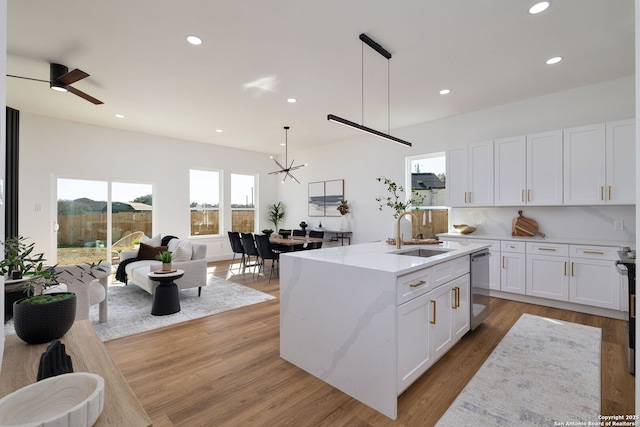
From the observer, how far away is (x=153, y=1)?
7.89 feet

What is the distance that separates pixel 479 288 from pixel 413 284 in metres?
1.49

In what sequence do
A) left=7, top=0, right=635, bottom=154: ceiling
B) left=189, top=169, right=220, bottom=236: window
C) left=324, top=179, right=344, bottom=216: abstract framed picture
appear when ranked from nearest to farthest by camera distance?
left=7, top=0, right=635, bottom=154: ceiling < left=324, top=179, right=344, bottom=216: abstract framed picture < left=189, top=169, right=220, bottom=236: window

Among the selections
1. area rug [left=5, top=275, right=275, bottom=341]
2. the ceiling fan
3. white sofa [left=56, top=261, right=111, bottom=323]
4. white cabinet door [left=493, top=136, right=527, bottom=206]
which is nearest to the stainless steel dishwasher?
white cabinet door [left=493, top=136, right=527, bottom=206]

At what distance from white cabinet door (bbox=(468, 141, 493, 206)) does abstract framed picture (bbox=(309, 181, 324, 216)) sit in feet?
12.3

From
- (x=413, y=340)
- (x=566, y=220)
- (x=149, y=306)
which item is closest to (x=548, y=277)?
(x=566, y=220)

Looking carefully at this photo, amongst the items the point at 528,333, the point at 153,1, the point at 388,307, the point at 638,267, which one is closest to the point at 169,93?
the point at 153,1

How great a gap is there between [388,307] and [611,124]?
3.99 m

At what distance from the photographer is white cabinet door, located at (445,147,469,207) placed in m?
4.80

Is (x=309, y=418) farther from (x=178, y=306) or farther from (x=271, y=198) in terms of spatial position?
(x=271, y=198)

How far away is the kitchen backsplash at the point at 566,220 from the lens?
12.5 ft

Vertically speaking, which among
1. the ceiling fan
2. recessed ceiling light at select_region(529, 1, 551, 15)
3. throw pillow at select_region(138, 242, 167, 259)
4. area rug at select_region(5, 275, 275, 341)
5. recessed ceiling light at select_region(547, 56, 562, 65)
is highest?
recessed ceiling light at select_region(547, 56, 562, 65)

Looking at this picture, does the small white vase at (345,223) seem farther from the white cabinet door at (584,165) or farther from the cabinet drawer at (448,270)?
the cabinet drawer at (448,270)

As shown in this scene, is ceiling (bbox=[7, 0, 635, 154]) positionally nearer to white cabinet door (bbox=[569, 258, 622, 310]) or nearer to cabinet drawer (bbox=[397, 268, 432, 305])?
cabinet drawer (bbox=[397, 268, 432, 305])

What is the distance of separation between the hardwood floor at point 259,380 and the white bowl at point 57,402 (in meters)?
1.24
